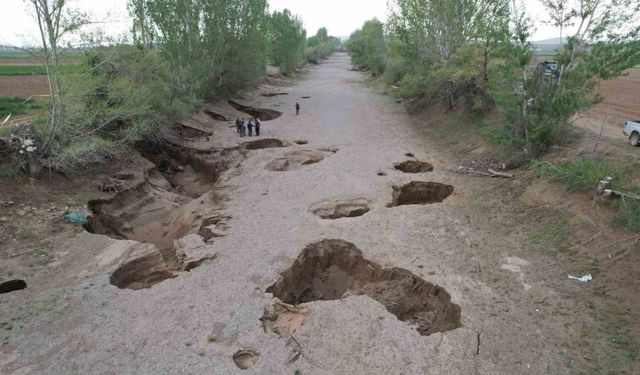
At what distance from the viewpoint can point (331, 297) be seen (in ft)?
35.4

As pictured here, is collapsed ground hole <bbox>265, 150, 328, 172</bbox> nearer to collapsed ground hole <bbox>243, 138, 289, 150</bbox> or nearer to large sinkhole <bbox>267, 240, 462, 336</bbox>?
collapsed ground hole <bbox>243, 138, 289, 150</bbox>

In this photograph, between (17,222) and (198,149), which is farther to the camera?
(198,149)

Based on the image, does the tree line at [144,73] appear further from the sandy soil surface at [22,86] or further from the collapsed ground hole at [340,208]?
the sandy soil surface at [22,86]

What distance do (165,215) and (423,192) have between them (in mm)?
9871

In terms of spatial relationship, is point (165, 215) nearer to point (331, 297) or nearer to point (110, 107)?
point (110, 107)

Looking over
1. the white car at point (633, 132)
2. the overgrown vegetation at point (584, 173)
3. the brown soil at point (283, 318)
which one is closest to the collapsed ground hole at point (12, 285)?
the brown soil at point (283, 318)

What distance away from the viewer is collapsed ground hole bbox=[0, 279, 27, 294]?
9.67 meters

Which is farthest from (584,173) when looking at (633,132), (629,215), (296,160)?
(296,160)

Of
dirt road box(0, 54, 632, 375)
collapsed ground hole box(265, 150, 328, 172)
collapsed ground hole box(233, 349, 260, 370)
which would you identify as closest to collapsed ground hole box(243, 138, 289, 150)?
collapsed ground hole box(265, 150, 328, 172)

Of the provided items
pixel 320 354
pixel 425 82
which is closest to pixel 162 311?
pixel 320 354

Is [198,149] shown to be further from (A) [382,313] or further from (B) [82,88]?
(A) [382,313]

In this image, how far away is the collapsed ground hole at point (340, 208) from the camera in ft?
44.4

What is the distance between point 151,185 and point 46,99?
479 cm

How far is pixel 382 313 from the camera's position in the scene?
8531 mm
